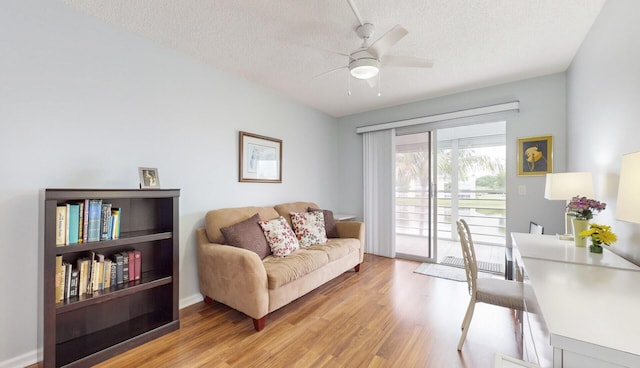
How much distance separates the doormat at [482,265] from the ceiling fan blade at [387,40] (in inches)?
126

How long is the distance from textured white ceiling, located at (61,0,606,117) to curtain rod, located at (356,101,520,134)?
34 centimetres

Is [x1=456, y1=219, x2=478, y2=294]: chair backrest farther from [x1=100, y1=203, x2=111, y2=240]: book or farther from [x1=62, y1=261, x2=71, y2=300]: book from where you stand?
[x1=62, y1=261, x2=71, y2=300]: book

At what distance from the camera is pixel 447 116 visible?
355cm

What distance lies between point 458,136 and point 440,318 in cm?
375

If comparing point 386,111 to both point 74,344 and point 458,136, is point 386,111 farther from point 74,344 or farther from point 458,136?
point 74,344

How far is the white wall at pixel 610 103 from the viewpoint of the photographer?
1.47 meters

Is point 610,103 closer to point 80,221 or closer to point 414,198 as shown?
point 414,198

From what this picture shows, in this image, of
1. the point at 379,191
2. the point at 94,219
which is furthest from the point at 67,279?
the point at 379,191

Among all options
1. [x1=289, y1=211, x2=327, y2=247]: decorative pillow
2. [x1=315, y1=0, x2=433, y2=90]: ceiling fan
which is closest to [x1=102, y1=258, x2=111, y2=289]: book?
[x1=289, y1=211, x2=327, y2=247]: decorative pillow

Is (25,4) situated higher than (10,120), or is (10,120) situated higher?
(25,4)

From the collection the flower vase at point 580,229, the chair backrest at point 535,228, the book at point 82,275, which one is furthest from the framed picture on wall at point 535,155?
the book at point 82,275

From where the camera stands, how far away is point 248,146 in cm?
310

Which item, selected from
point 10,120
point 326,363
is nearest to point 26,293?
point 10,120

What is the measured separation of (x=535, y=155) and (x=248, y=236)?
3.47m
